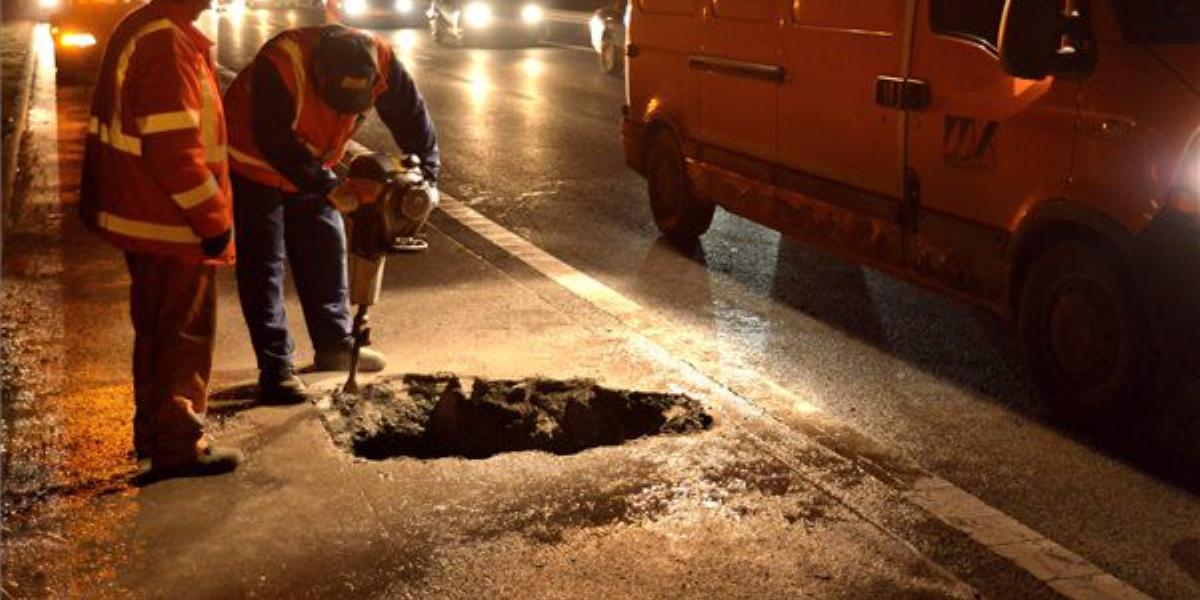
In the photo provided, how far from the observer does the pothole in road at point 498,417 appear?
19.0ft

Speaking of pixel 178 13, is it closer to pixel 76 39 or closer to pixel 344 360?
pixel 344 360

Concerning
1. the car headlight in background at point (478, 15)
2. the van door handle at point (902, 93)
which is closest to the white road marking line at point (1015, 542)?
the van door handle at point (902, 93)

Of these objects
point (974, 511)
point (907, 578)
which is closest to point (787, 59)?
point (974, 511)

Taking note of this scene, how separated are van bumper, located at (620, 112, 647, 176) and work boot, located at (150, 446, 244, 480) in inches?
→ 206

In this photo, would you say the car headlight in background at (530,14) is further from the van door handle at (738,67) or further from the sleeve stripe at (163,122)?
the sleeve stripe at (163,122)

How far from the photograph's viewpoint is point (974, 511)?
4938mm

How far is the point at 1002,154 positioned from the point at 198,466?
336 centimetres

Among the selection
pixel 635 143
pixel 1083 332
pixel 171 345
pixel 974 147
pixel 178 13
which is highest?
pixel 178 13

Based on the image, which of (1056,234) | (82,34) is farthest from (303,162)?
(82,34)

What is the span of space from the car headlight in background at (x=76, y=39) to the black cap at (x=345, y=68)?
1921 centimetres

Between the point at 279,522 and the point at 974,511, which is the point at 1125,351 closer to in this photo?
the point at 974,511

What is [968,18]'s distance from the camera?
21.2 feet

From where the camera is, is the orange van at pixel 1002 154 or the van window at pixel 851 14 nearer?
the orange van at pixel 1002 154

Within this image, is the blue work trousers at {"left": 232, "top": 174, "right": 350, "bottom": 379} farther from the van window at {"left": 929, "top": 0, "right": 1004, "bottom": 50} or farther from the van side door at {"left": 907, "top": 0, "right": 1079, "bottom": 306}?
the van window at {"left": 929, "top": 0, "right": 1004, "bottom": 50}
